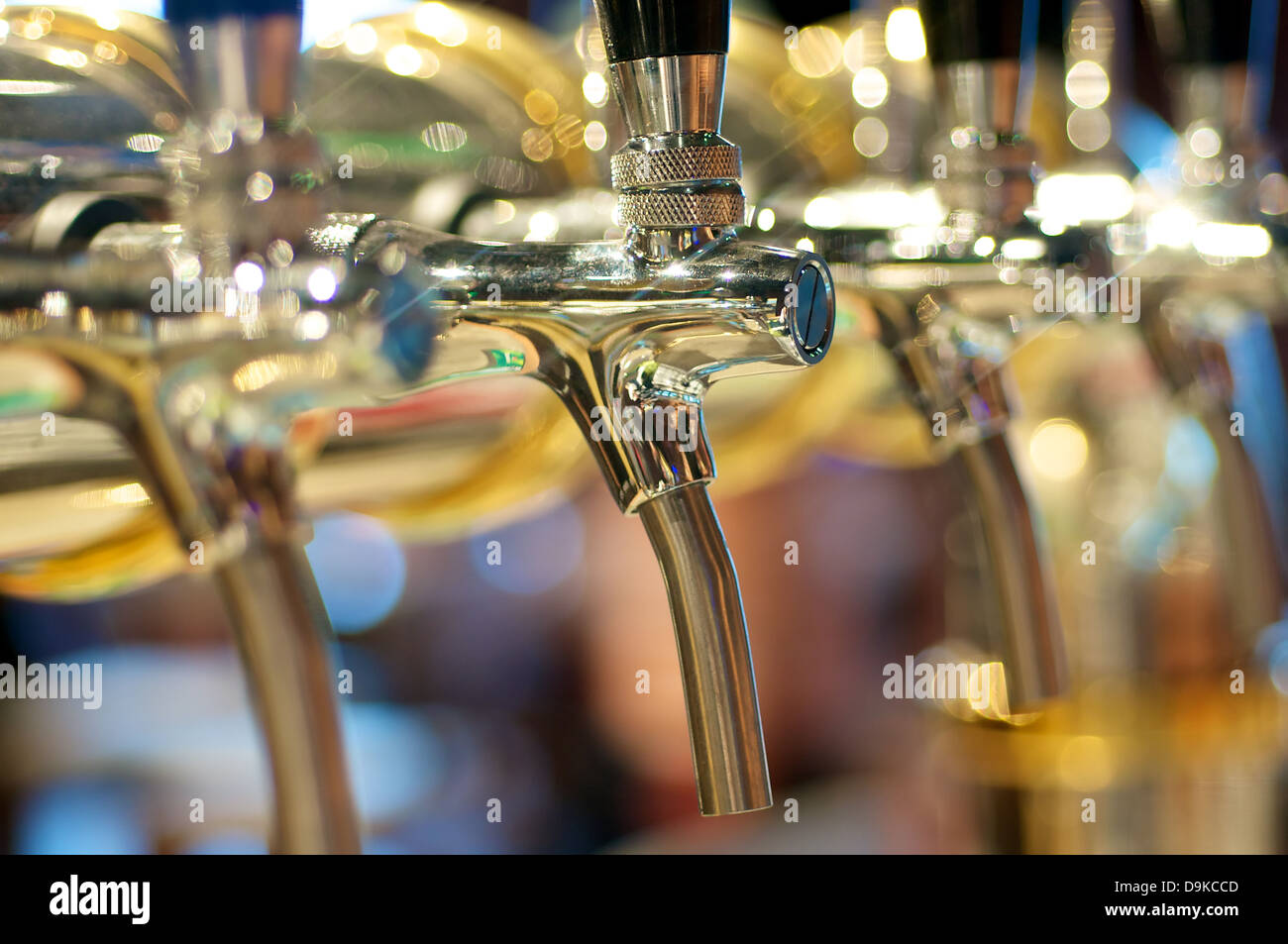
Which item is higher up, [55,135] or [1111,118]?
[1111,118]

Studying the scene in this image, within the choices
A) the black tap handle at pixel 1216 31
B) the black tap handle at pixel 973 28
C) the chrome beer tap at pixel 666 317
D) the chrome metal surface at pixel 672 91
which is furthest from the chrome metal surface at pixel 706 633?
the black tap handle at pixel 1216 31

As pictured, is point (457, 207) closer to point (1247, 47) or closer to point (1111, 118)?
point (1247, 47)

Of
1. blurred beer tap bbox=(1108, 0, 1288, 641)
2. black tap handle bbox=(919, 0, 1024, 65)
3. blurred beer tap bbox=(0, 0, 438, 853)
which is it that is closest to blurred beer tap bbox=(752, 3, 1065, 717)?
black tap handle bbox=(919, 0, 1024, 65)

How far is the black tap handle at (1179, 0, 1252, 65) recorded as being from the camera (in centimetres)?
73

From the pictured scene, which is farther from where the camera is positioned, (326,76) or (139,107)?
(326,76)

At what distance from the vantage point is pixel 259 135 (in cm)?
45

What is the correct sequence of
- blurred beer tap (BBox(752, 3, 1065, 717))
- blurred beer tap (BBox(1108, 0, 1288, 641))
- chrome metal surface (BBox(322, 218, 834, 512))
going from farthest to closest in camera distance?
blurred beer tap (BBox(1108, 0, 1288, 641)) → blurred beer tap (BBox(752, 3, 1065, 717)) → chrome metal surface (BBox(322, 218, 834, 512))

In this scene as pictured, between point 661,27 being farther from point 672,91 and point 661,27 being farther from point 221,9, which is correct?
point 221,9

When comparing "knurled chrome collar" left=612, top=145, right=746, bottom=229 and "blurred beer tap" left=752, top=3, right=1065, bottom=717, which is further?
"blurred beer tap" left=752, top=3, right=1065, bottom=717

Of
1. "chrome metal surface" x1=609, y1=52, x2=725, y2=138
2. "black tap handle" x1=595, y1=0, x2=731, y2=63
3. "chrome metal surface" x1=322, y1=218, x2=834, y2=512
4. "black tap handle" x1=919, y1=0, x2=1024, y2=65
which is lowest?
"chrome metal surface" x1=322, y1=218, x2=834, y2=512

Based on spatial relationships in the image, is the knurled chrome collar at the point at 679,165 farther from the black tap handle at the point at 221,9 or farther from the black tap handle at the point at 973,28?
the black tap handle at the point at 973,28

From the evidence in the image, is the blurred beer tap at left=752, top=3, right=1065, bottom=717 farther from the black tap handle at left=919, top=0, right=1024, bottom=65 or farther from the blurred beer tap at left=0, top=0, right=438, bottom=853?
the blurred beer tap at left=0, top=0, right=438, bottom=853
